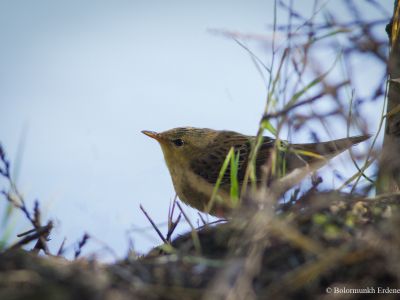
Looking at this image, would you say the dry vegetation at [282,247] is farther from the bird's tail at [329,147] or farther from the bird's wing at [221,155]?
the bird's wing at [221,155]

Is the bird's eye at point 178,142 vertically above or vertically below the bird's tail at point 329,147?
above

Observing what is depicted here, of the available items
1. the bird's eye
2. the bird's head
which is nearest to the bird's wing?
the bird's head

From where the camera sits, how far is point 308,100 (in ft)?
10.8

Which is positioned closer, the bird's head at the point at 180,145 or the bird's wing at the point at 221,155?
the bird's wing at the point at 221,155

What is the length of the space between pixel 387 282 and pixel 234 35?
1795 mm

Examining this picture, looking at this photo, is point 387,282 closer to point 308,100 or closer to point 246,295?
point 246,295

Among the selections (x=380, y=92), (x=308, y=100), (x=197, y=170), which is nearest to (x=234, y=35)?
(x=308, y=100)

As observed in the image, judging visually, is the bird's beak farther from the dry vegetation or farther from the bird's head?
the dry vegetation

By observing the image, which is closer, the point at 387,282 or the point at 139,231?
the point at 387,282

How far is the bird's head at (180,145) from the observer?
259 inches

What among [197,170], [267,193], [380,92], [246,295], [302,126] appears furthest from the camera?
[197,170]

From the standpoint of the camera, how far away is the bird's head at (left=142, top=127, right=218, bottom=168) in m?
6.57

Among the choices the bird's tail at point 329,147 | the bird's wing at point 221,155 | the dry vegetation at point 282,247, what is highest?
the bird's wing at point 221,155

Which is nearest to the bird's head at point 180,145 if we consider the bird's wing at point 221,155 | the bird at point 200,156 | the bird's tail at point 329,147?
the bird at point 200,156
